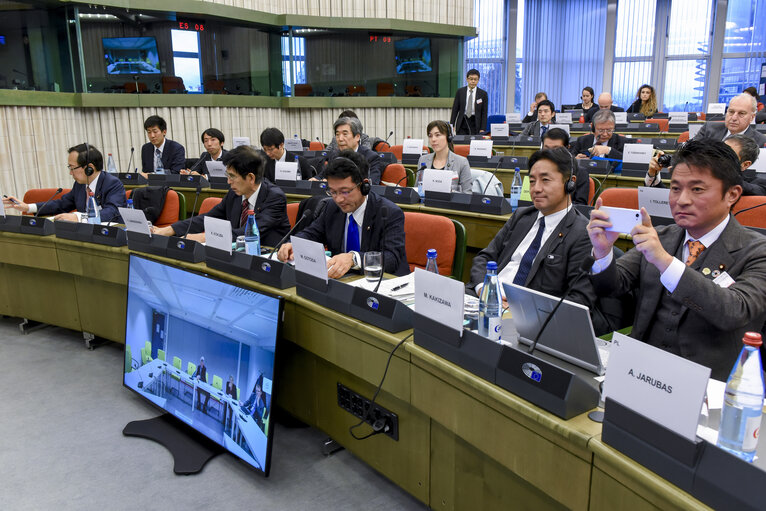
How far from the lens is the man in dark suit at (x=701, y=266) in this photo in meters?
1.51

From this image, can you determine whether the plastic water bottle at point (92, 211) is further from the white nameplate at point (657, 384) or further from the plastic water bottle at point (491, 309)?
the white nameplate at point (657, 384)

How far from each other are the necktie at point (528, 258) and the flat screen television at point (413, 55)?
819 centimetres

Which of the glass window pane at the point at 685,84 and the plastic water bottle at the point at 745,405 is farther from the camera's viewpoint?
the glass window pane at the point at 685,84

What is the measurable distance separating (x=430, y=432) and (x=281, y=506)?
64cm

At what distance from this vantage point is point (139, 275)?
264 cm

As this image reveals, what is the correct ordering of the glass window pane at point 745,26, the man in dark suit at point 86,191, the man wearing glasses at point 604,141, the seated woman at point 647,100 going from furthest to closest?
the glass window pane at point 745,26
the seated woman at point 647,100
the man wearing glasses at point 604,141
the man in dark suit at point 86,191

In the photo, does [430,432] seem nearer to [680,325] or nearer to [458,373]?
[458,373]

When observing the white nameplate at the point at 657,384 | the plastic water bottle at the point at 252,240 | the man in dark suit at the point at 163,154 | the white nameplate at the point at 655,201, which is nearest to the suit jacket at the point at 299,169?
the man in dark suit at the point at 163,154

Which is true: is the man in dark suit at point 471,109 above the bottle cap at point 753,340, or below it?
above

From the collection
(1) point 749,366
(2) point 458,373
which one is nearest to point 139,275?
(2) point 458,373

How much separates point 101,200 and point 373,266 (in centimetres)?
280

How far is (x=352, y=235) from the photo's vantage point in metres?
2.77

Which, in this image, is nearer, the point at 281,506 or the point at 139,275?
the point at 281,506

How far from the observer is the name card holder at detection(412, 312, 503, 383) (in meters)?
1.44
